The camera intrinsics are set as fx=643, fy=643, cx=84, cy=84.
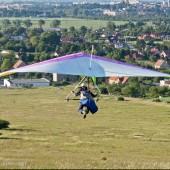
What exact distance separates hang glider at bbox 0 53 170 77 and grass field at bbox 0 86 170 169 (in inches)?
A: 99.2

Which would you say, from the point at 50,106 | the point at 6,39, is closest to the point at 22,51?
the point at 6,39

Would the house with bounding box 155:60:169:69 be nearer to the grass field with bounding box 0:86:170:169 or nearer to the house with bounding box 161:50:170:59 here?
the house with bounding box 161:50:170:59

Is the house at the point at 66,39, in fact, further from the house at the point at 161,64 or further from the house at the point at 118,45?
the house at the point at 161,64

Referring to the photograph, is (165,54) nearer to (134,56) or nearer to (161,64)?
(134,56)

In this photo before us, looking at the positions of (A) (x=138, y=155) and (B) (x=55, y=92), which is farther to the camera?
(B) (x=55, y=92)

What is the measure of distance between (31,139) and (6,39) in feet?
281

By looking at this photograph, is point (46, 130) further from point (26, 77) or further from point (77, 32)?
point (77, 32)

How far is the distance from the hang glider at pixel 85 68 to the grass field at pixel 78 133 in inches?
99.2

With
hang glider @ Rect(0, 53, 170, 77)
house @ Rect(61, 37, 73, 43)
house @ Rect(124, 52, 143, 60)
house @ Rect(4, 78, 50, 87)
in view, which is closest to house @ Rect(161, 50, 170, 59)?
house @ Rect(124, 52, 143, 60)

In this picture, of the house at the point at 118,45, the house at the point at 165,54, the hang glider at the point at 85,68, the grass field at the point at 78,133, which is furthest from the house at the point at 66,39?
the hang glider at the point at 85,68

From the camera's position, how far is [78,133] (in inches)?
1357

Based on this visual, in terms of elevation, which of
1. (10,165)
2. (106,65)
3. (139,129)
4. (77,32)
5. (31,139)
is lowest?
(77,32)

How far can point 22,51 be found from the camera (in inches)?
4003

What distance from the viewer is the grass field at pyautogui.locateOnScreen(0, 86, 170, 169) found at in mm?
19411
